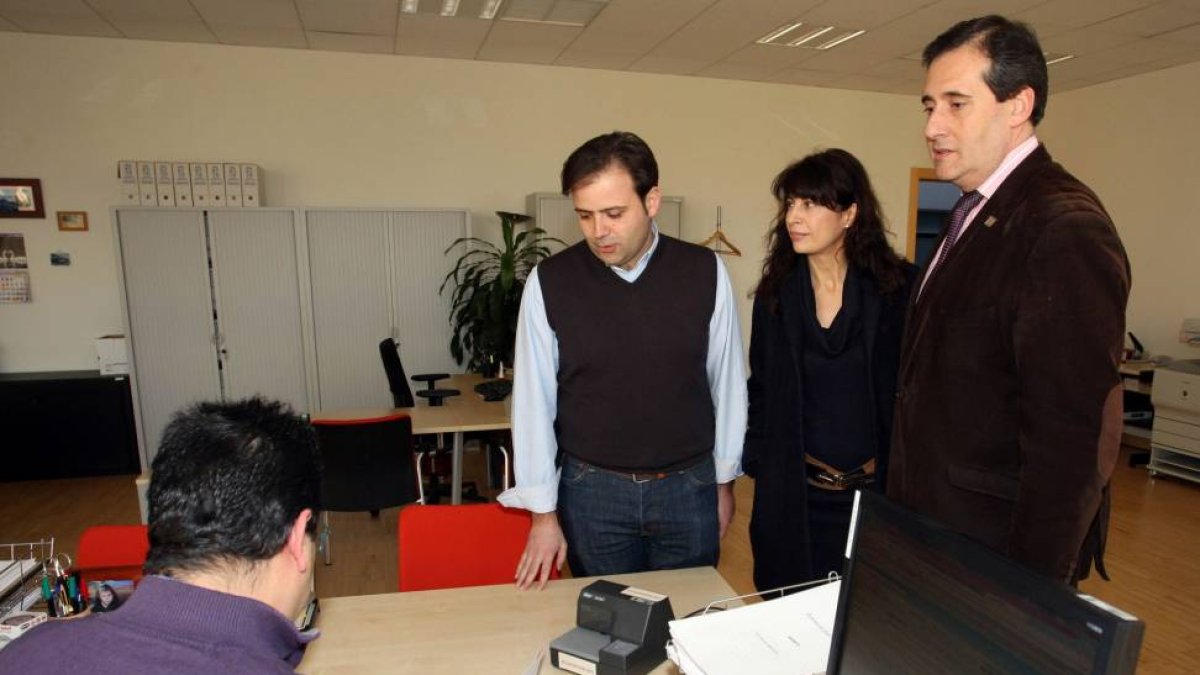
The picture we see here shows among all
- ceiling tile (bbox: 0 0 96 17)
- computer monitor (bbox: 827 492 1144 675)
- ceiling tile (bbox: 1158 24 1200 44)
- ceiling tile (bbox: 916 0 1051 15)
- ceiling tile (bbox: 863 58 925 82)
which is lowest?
computer monitor (bbox: 827 492 1144 675)

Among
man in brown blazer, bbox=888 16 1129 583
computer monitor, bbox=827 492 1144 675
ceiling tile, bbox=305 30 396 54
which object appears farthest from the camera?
ceiling tile, bbox=305 30 396 54

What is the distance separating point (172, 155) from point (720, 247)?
442cm

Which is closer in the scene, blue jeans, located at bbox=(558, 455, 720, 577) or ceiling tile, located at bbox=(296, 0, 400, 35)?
blue jeans, located at bbox=(558, 455, 720, 577)

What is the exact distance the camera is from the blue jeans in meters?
1.70

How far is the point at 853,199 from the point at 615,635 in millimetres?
1156

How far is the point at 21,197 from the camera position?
4.89 meters

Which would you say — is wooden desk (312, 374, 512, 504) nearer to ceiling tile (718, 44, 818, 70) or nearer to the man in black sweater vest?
the man in black sweater vest

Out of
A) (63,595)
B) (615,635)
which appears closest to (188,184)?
(63,595)

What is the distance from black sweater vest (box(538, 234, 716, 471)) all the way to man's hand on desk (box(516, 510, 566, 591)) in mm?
182

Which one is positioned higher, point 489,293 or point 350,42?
point 350,42

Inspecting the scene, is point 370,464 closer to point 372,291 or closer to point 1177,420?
point 372,291

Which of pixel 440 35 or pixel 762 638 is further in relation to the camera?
pixel 440 35

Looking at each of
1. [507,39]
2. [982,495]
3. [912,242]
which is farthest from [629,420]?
[912,242]

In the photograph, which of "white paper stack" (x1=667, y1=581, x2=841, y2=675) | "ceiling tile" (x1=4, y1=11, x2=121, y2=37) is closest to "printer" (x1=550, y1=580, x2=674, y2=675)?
"white paper stack" (x1=667, y1=581, x2=841, y2=675)
